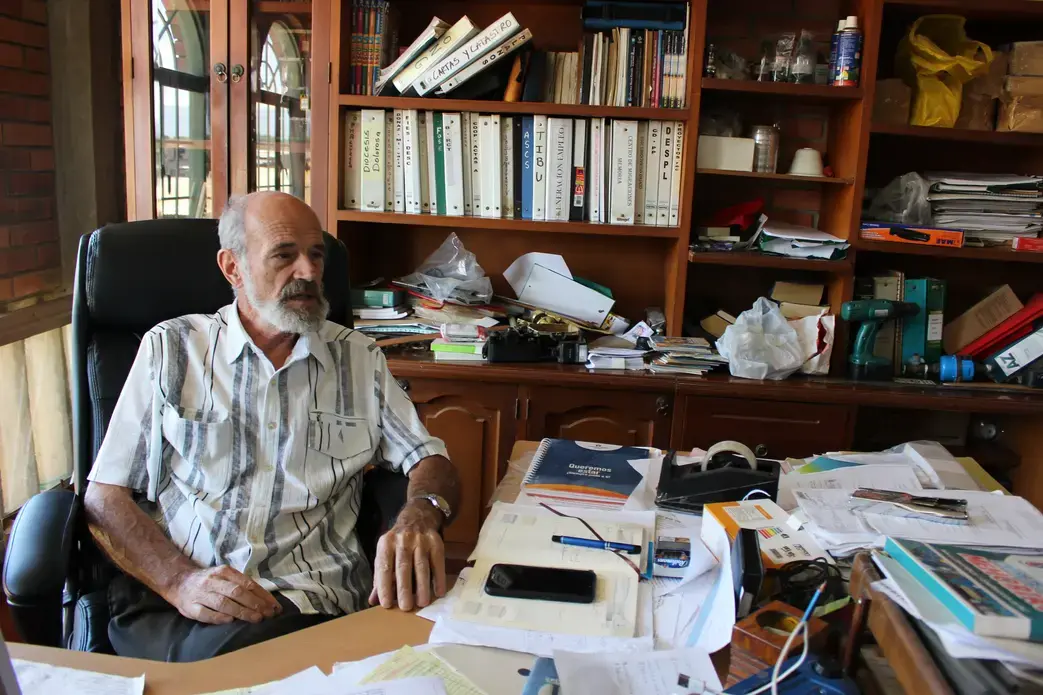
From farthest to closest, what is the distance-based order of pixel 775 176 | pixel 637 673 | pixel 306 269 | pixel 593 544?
pixel 775 176, pixel 306 269, pixel 593 544, pixel 637 673

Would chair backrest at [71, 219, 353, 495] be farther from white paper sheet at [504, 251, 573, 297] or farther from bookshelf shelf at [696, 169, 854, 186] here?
bookshelf shelf at [696, 169, 854, 186]

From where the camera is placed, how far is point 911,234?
2.38m

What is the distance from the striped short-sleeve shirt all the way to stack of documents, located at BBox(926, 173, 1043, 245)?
5.62 feet

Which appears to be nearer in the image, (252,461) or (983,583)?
(983,583)

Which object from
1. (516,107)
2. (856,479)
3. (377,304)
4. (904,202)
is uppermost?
(516,107)

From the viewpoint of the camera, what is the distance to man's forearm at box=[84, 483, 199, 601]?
1366 mm

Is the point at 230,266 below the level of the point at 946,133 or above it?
below

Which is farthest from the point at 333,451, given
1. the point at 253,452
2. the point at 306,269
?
the point at 306,269

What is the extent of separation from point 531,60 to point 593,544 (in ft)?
5.46

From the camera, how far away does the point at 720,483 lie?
140 cm

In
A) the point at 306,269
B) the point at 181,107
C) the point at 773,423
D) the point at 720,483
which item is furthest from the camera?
the point at 181,107

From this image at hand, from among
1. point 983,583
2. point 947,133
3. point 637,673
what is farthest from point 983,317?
point 637,673

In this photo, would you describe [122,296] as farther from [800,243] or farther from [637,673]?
[800,243]

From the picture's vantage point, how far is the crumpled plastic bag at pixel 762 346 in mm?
2334
